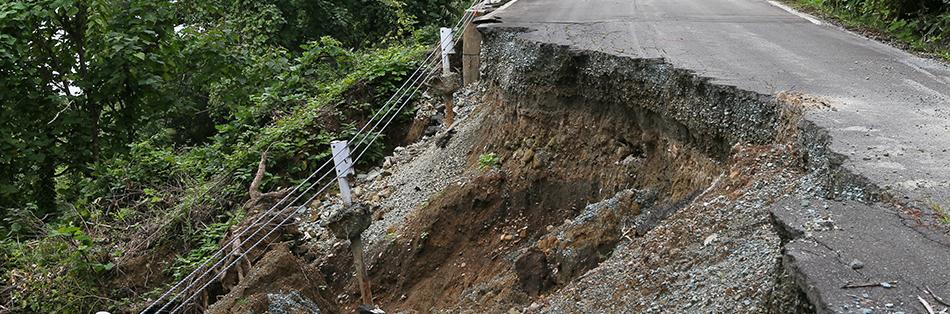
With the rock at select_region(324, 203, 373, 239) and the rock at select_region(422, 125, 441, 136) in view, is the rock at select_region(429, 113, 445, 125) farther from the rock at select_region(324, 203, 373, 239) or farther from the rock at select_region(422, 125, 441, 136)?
the rock at select_region(324, 203, 373, 239)

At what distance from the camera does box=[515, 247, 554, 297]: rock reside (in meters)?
5.39

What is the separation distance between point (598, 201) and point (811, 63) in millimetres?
2415

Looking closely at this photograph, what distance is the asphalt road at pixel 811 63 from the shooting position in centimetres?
348

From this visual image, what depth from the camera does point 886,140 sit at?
3686 mm

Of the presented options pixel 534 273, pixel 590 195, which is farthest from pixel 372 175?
pixel 534 273

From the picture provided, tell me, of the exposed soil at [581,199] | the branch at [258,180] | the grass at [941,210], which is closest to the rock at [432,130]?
the exposed soil at [581,199]

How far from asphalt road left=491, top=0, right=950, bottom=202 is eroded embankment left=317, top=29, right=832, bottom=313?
1.01 feet

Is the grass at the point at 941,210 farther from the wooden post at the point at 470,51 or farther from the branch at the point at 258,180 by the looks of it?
the branch at the point at 258,180

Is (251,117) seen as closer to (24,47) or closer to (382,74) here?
(382,74)

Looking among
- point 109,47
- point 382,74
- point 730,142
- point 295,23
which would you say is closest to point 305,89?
point 382,74

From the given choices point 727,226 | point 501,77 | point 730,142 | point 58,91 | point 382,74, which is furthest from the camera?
point 382,74

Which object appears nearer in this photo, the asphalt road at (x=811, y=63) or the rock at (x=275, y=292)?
the asphalt road at (x=811, y=63)

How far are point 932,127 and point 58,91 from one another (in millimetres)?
10286

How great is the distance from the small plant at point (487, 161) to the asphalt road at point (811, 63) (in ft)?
5.29
